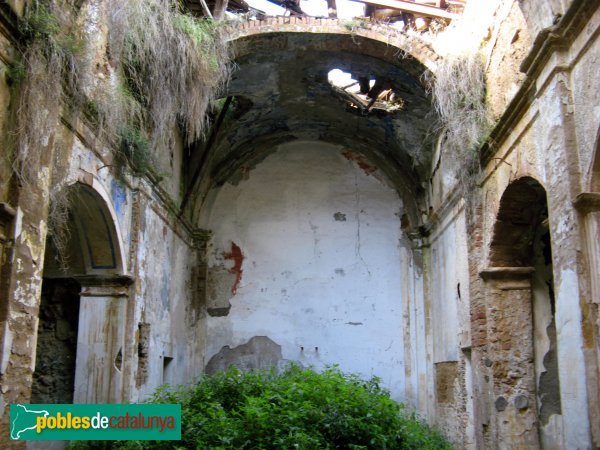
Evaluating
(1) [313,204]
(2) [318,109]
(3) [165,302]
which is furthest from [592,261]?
(1) [313,204]

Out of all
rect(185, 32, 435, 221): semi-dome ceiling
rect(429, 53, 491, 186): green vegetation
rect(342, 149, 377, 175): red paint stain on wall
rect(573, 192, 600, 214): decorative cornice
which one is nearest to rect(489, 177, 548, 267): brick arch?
rect(429, 53, 491, 186): green vegetation

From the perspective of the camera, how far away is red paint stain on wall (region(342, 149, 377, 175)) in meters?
11.6

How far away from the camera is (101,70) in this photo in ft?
20.8

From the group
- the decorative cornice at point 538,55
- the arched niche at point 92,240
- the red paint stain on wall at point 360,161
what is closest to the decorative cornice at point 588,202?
the decorative cornice at point 538,55

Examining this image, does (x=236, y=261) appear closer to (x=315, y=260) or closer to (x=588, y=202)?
(x=315, y=260)

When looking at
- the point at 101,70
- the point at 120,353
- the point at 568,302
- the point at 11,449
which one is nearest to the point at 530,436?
the point at 568,302

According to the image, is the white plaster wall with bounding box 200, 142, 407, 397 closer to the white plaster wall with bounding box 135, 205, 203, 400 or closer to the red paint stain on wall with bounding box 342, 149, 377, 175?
the red paint stain on wall with bounding box 342, 149, 377, 175

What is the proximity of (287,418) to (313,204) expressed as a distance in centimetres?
620

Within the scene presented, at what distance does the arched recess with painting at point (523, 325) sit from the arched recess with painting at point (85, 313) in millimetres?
4076

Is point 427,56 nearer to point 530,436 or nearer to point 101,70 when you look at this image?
point 101,70

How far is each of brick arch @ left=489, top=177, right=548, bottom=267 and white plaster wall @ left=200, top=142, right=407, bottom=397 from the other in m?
4.12

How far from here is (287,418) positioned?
5660mm

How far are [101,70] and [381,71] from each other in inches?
162
